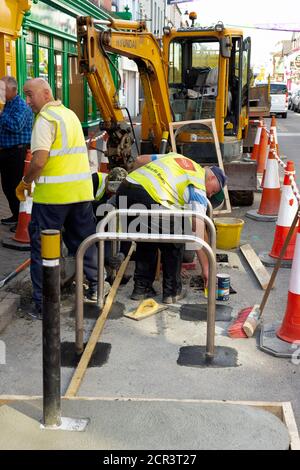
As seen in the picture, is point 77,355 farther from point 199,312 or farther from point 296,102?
point 296,102

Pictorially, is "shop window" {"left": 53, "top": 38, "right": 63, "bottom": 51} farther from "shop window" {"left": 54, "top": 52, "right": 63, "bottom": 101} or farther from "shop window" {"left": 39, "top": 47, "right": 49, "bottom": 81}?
"shop window" {"left": 39, "top": 47, "right": 49, "bottom": 81}

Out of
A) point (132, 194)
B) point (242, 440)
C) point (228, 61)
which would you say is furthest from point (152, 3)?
point (242, 440)

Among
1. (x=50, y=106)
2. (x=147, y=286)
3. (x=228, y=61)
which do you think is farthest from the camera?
(x=228, y=61)

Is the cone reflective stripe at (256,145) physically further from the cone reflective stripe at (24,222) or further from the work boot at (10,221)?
the cone reflective stripe at (24,222)

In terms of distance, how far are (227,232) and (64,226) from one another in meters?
2.47

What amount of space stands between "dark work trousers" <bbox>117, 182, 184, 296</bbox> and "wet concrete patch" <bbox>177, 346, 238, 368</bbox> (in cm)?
96

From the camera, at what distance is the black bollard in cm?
281

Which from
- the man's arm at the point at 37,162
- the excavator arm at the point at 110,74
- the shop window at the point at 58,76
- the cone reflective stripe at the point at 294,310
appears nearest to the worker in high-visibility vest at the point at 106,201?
the man's arm at the point at 37,162

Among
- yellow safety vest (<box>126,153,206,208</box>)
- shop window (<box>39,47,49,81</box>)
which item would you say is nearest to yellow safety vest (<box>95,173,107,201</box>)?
yellow safety vest (<box>126,153,206,208</box>)

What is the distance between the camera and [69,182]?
482 cm

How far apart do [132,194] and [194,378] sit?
1788mm

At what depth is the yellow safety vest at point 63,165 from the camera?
15.4 ft

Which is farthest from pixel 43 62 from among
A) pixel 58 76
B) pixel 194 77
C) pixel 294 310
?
pixel 294 310
